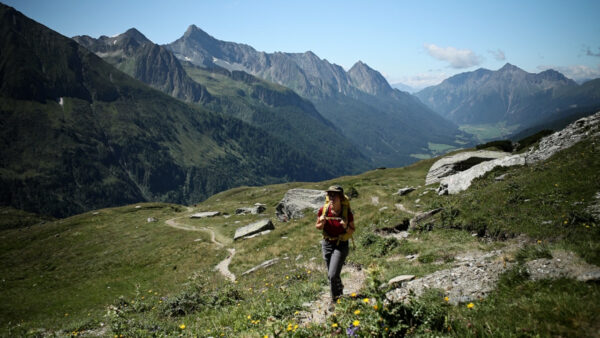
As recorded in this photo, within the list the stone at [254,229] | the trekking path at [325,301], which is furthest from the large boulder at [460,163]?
the trekking path at [325,301]

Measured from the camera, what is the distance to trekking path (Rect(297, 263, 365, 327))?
8.15 metres

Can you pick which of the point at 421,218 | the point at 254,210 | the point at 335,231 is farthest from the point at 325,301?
the point at 254,210

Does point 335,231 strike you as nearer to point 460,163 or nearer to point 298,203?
point 298,203

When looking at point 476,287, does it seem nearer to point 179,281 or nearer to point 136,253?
point 179,281

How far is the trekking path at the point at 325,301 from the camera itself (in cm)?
815

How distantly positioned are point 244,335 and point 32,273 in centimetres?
4632

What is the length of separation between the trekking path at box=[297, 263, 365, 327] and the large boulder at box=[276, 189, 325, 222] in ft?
80.0

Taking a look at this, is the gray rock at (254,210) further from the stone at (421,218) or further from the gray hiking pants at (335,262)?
the gray hiking pants at (335,262)

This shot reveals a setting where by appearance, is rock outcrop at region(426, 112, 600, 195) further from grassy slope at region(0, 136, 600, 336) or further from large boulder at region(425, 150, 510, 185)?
large boulder at region(425, 150, 510, 185)

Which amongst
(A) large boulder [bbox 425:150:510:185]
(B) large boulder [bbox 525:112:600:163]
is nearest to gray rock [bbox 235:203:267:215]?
(A) large boulder [bbox 425:150:510:185]

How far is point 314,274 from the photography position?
15.1m

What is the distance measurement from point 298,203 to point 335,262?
106 ft

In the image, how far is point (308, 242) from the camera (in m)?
24.9

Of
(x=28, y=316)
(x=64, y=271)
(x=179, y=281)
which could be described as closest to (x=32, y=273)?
(x=64, y=271)
